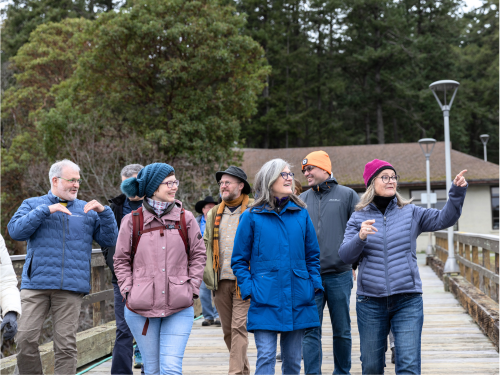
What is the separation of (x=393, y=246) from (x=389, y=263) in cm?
12

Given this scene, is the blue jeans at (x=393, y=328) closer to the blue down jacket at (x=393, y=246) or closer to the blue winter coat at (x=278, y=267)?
the blue down jacket at (x=393, y=246)

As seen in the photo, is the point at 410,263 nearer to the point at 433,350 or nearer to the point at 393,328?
the point at 393,328

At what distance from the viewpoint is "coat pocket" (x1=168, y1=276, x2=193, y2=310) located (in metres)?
3.37

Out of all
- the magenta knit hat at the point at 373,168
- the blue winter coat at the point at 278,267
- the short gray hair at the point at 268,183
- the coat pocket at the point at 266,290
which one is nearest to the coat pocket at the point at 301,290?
the blue winter coat at the point at 278,267

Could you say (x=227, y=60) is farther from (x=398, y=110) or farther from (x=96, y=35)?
(x=398, y=110)

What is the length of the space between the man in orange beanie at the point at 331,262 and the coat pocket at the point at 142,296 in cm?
139

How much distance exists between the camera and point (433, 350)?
587cm

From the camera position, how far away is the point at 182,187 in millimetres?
18359

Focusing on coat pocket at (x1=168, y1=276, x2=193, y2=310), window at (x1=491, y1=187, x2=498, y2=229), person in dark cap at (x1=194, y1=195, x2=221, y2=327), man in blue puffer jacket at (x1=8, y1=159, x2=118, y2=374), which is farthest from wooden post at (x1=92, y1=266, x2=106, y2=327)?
window at (x1=491, y1=187, x2=498, y2=229)

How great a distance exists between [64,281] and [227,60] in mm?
15934

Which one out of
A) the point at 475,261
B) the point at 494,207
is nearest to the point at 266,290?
the point at 475,261

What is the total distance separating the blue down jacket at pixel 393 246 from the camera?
3.52 meters

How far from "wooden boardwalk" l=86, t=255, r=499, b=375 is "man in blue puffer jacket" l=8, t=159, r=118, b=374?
1261mm

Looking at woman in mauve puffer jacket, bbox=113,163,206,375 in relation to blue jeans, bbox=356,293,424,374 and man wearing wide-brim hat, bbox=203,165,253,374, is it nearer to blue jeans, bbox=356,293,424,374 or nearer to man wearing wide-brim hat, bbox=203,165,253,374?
man wearing wide-brim hat, bbox=203,165,253,374
